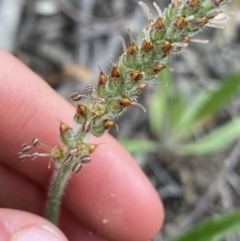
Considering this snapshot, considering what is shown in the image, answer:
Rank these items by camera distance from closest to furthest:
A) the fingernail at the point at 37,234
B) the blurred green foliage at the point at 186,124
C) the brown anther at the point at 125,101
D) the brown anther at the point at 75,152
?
1. the brown anther at the point at 125,101
2. the brown anther at the point at 75,152
3. the fingernail at the point at 37,234
4. the blurred green foliage at the point at 186,124

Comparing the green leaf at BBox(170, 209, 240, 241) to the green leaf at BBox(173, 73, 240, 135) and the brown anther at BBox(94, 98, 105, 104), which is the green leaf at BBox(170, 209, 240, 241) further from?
the brown anther at BBox(94, 98, 105, 104)

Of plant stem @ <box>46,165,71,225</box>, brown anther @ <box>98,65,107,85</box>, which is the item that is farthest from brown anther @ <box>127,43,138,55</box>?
plant stem @ <box>46,165,71,225</box>

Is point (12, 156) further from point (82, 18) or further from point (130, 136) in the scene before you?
point (82, 18)

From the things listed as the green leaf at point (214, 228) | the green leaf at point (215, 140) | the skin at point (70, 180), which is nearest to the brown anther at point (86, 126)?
the skin at point (70, 180)

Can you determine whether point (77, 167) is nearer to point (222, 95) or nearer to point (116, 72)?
point (116, 72)

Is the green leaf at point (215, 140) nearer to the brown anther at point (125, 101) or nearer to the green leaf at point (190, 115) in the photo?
the green leaf at point (190, 115)

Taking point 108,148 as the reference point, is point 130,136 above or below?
below

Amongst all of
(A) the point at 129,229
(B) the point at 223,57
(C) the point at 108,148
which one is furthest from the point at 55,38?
(A) the point at 129,229
